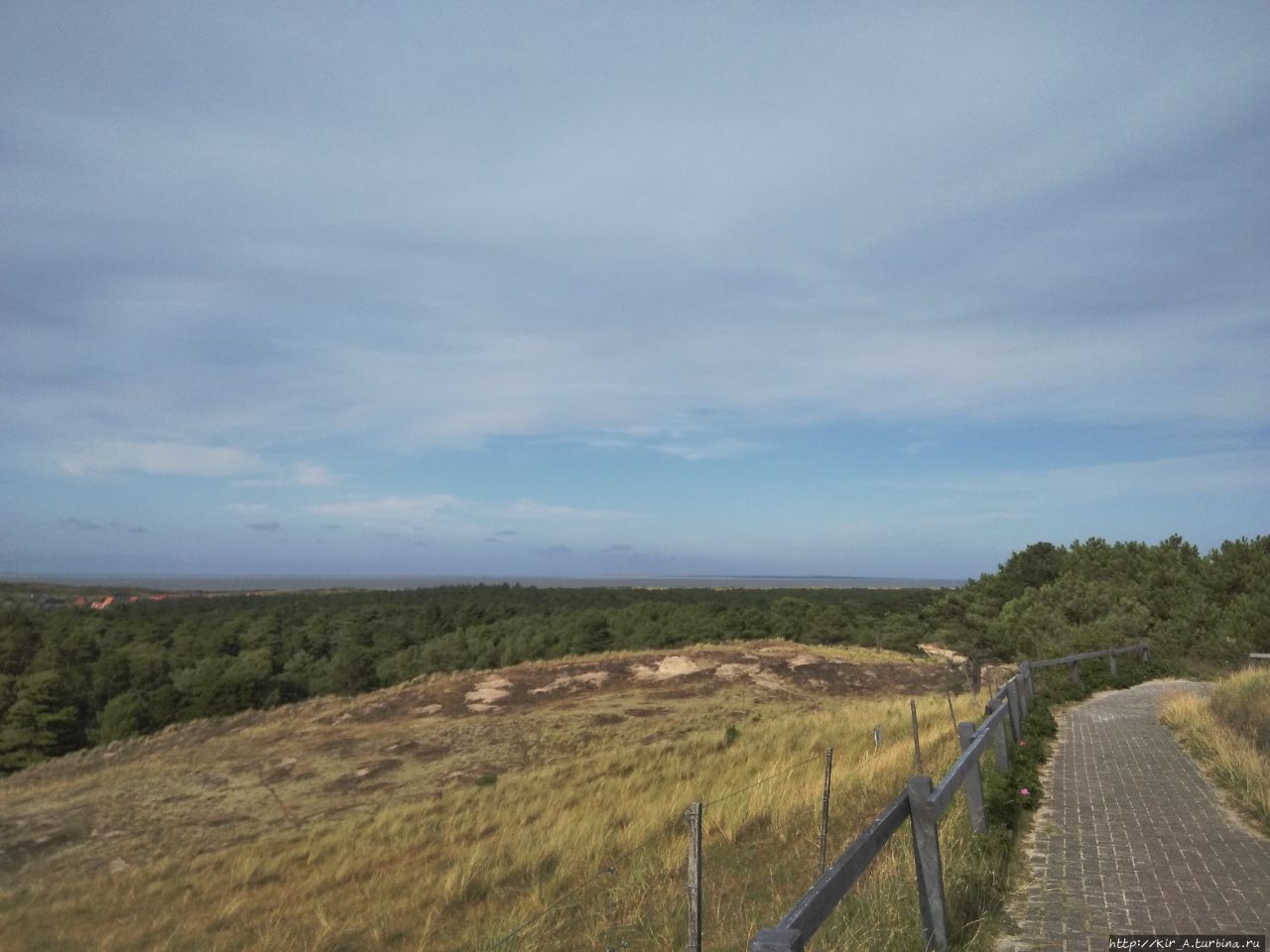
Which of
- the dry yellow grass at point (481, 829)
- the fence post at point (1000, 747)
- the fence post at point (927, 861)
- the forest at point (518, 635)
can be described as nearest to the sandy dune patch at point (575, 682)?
the dry yellow grass at point (481, 829)

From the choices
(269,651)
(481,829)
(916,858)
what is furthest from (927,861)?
(269,651)

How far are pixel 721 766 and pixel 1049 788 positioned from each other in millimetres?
7688

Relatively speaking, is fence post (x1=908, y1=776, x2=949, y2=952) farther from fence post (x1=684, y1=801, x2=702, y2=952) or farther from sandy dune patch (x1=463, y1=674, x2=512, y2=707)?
sandy dune patch (x1=463, y1=674, x2=512, y2=707)

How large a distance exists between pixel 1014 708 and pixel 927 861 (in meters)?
9.04

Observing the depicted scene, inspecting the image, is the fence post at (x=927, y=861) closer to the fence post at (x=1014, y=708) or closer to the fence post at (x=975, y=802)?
the fence post at (x=975, y=802)

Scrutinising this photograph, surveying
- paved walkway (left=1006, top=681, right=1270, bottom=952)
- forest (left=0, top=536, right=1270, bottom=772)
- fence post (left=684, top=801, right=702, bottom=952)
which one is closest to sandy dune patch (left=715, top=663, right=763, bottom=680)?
forest (left=0, top=536, right=1270, bottom=772)

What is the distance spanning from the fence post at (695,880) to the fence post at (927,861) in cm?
157

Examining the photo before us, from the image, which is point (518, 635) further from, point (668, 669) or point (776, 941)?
point (776, 941)

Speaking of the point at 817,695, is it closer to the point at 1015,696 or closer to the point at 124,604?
the point at 1015,696

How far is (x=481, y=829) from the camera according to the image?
14.3 metres

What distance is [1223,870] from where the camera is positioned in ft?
21.9

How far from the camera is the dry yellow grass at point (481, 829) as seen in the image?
306 inches

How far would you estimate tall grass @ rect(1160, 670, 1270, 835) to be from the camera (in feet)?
29.1

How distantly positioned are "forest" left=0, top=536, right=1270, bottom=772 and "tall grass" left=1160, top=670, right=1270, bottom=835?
514 inches
